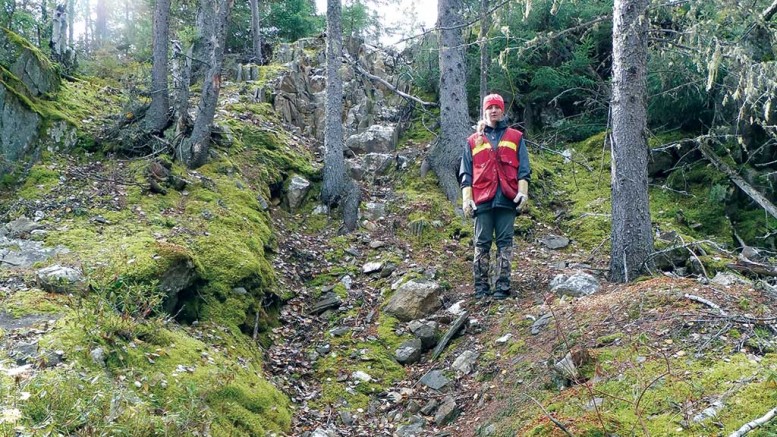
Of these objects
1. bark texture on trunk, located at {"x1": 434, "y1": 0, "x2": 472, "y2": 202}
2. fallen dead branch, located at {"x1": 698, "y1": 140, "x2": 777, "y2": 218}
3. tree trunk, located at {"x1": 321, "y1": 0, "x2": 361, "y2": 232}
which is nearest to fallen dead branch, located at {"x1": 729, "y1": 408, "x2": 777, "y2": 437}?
fallen dead branch, located at {"x1": 698, "y1": 140, "x2": 777, "y2": 218}

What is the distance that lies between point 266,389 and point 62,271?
2.34 m

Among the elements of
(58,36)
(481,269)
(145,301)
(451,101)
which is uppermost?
(58,36)

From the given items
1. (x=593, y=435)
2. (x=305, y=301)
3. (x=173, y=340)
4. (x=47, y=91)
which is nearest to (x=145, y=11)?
(x=47, y=91)

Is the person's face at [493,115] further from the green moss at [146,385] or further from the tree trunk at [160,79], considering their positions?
the tree trunk at [160,79]

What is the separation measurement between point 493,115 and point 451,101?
13.5 ft

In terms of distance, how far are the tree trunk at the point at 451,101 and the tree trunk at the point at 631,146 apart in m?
4.47

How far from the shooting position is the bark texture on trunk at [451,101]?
10719 mm

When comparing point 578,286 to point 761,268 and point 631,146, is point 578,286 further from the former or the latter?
point 761,268

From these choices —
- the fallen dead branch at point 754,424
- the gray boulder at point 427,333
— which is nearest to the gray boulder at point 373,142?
the gray boulder at point 427,333

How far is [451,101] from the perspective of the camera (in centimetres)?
1099

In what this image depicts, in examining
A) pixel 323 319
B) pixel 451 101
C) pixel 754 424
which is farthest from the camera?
pixel 451 101

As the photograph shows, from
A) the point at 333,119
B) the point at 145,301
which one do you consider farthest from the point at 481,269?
the point at 333,119

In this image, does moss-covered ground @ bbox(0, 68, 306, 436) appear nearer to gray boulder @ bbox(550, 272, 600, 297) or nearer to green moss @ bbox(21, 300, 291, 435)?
green moss @ bbox(21, 300, 291, 435)

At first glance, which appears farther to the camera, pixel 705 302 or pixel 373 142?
pixel 373 142
